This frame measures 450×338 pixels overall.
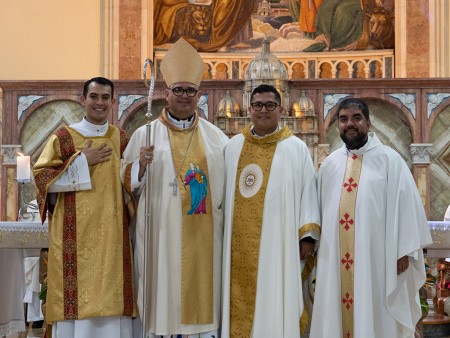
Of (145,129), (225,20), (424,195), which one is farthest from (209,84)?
(145,129)

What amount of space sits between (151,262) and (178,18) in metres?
7.79

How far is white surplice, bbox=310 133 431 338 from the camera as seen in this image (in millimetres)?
4492

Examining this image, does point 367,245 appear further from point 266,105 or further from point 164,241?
point 164,241

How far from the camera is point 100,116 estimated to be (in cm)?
462

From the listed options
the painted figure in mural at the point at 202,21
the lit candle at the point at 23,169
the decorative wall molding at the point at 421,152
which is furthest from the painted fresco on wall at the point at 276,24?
the lit candle at the point at 23,169

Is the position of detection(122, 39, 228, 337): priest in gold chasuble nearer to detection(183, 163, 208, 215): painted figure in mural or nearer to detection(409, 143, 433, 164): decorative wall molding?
detection(183, 163, 208, 215): painted figure in mural

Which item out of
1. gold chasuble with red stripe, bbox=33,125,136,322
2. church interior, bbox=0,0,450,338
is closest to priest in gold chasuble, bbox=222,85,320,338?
gold chasuble with red stripe, bbox=33,125,136,322

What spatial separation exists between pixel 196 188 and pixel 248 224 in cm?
36

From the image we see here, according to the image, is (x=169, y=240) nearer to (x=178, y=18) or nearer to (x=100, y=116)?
(x=100, y=116)

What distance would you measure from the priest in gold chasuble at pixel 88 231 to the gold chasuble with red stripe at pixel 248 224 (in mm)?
590

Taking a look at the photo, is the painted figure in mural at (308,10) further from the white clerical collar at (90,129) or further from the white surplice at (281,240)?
the white clerical collar at (90,129)

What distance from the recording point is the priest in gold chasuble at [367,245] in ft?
14.8

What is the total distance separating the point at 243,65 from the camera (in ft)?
→ 38.0

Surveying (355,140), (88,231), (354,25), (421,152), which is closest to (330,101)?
(421,152)
